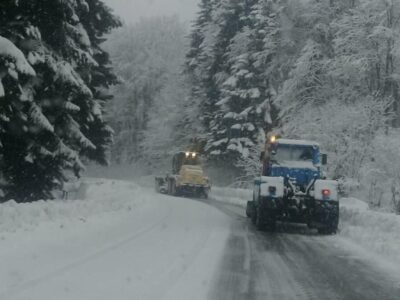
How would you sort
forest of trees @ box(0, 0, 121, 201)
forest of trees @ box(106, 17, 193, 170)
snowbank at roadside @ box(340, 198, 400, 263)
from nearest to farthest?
1. snowbank at roadside @ box(340, 198, 400, 263)
2. forest of trees @ box(0, 0, 121, 201)
3. forest of trees @ box(106, 17, 193, 170)

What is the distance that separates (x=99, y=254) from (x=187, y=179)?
95.9 feet

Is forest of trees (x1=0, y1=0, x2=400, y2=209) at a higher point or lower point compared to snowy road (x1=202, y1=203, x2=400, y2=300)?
higher

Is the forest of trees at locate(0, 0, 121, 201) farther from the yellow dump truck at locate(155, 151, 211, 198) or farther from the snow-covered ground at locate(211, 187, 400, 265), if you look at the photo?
the yellow dump truck at locate(155, 151, 211, 198)

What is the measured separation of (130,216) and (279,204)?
4315 mm

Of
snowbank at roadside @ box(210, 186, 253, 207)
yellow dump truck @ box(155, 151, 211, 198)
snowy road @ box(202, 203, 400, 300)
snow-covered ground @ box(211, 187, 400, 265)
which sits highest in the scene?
yellow dump truck @ box(155, 151, 211, 198)

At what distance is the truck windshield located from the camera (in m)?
18.2

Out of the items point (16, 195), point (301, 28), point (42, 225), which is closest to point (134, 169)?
point (301, 28)

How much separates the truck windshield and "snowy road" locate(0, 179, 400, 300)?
3.84 meters

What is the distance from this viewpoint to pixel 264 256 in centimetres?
1160

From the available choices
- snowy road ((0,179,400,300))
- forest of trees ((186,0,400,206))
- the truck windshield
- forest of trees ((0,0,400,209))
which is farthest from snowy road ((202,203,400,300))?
forest of trees ((186,0,400,206))

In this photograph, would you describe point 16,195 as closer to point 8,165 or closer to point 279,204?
point 8,165

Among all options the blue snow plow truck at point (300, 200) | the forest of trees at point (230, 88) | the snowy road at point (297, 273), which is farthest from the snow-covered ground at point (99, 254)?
the forest of trees at point (230, 88)

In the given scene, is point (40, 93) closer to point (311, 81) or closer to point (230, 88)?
point (311, 81)

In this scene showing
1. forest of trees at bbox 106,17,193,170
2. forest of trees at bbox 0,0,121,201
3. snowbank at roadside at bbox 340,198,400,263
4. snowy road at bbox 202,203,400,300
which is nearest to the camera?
snowy road at bbox 202,203,400,300
